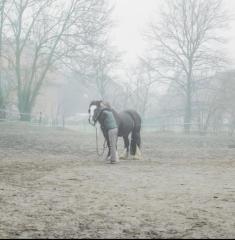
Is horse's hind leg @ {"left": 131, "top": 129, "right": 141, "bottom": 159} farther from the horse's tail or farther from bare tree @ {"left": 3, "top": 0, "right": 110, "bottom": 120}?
bare tree @ {"left": 3, "top": 0, "right": 110, "bottom": 120}

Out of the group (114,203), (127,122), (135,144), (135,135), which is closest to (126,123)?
(127,122)

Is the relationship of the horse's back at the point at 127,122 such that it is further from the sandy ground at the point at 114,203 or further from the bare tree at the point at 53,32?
the bare tree at the point at 53,32

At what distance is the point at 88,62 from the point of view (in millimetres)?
30906

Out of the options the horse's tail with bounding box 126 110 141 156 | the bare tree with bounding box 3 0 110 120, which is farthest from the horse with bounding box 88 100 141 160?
the bare tree with bounding box 3 0 110 120

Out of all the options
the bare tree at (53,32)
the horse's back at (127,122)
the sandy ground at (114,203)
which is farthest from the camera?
the bare tree at (53,32)

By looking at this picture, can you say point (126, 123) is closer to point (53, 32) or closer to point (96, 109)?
point (96, 109)

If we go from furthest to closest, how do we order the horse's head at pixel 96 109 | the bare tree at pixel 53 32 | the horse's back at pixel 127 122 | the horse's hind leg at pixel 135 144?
the bare tree at pixel 53 32, the horse's hind leg at pixel 135 144, the horse's back at pixel 127 122, the horse's head at pixel 96 109

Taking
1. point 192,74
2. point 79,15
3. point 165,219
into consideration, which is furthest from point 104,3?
point 165,219

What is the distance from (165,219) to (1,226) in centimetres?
175

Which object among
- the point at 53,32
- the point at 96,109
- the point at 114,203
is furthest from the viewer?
the point at 53,32

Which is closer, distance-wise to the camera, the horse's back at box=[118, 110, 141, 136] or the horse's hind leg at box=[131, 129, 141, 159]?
the horse's back at box=[118, 110, 141, 136]

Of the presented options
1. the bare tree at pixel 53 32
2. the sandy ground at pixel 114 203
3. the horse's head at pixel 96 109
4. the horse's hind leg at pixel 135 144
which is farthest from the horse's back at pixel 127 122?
the bare tree at pixel 53 32

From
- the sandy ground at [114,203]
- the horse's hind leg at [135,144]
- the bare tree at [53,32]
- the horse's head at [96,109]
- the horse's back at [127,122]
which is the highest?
the bare tree at [53,32]

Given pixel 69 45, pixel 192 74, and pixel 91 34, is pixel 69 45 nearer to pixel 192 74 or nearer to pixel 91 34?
pixel 91 34
